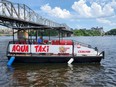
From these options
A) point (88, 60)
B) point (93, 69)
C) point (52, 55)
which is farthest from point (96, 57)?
point (52, 55)

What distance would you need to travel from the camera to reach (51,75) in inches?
685

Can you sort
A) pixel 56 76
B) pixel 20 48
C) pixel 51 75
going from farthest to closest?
pixel 20 48, pixel 51 75, pixel 56 76

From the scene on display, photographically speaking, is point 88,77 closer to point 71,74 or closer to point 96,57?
point 71,74

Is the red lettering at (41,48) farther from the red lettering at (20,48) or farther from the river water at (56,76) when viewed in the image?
the river water at (56,76)

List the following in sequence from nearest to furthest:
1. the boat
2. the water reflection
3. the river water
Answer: the river water, the water reflection, the boat

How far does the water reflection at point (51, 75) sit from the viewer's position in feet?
49.3

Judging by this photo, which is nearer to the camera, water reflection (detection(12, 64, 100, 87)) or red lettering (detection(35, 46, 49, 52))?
water reflection (detection(12, 64, 100, 87))

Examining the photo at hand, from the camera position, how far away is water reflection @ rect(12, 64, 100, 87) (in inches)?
591

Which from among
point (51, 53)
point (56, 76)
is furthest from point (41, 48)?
point (56, 76)

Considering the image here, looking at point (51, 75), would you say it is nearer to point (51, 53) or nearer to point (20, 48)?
point (51, 53)

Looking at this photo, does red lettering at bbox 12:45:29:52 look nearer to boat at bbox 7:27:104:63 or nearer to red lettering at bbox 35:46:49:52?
boat at bbox 7:27:104:63

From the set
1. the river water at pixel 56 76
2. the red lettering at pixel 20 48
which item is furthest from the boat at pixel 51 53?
the river water at pixel 56 76

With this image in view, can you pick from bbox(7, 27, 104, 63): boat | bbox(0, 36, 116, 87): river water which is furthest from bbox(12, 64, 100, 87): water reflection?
bbox(7, 27, 104, 63): boat

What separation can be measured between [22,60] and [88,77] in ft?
26.3
